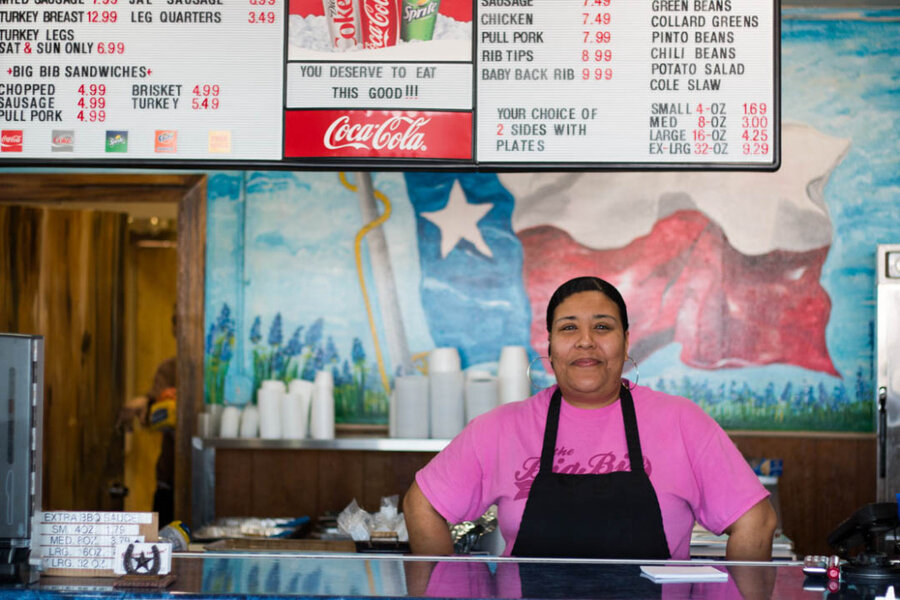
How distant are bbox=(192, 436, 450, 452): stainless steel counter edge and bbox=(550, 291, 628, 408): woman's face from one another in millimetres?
1817

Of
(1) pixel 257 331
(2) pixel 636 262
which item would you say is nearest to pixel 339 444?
(1) pixel 257 331

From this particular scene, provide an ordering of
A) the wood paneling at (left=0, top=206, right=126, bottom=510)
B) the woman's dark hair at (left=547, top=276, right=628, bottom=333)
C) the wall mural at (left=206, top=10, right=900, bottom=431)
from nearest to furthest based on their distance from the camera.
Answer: the woman's dark hair at (left=547, top=276, right=628, bottom=333), the wall mural at (left=206, top=10, right=900, bottom=431), the wood paneling at (left=0, top=206, right=126, bottom=510)

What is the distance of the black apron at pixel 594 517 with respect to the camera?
231 centimetres

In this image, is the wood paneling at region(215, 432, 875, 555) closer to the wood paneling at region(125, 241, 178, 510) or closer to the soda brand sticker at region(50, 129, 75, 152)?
the soda brand sticker at region(50, 129, 75, 152)

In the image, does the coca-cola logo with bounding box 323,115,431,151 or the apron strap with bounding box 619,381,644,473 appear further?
the coca-cola logo with bounding box 323,115,431,151

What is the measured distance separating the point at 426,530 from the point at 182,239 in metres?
2.64

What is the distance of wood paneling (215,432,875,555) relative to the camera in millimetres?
4410

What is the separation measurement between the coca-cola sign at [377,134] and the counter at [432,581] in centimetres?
116

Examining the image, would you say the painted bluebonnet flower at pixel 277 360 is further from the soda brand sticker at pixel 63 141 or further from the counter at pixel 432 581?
the counter at pixel 432 581

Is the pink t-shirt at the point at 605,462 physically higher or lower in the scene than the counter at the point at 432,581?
higher

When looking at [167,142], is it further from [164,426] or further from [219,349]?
[164,426]

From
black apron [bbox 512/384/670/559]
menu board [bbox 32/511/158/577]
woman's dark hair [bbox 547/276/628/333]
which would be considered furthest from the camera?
woman's dark hair [bbox 547/276/628/333]

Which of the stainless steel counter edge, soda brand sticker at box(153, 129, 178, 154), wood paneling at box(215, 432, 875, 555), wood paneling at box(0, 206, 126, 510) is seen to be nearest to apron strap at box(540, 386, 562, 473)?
soda brand sticker at box(153, 129, 178, 154)

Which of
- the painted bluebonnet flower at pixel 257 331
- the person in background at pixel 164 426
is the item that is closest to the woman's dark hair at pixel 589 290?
the painted bluebonnet flower at pixel 257 331
